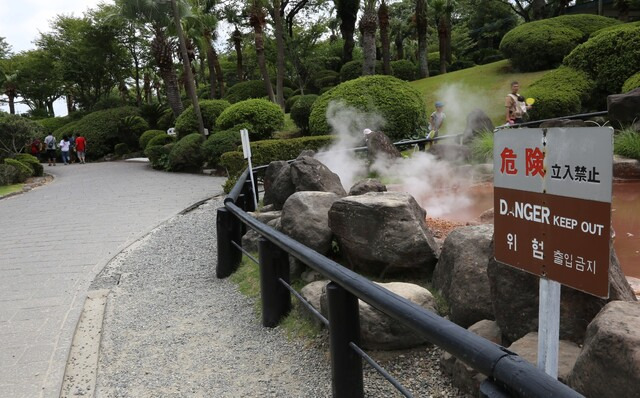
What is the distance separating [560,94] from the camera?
16766mm

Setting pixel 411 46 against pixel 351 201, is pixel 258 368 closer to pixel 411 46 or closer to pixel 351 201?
pixel 351 201

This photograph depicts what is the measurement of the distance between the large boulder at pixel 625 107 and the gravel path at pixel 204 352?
386 inches

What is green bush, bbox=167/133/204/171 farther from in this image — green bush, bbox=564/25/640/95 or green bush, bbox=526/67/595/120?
green bush, bbox=564/25/640/95

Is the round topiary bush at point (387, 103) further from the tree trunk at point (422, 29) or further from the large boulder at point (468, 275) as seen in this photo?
the tree trunk at point (422, 29)

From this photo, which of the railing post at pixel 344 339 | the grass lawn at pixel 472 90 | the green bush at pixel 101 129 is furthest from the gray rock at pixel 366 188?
the green bush at pixel 101 129

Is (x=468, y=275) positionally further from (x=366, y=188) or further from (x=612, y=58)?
(x=612, y=58)

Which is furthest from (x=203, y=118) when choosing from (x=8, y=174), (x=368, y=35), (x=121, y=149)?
(x=121, y=149)

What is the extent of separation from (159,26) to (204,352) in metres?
26.1

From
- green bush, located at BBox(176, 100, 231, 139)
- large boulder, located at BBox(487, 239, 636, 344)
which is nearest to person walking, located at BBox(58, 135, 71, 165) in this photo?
green bush, located at BBox(176, 100, 231, 139)

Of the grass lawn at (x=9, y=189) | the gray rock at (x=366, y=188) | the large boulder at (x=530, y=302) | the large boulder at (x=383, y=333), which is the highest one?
the gray rock at (x=366, y=188)

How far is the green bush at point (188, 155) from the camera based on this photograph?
20109 millimetres

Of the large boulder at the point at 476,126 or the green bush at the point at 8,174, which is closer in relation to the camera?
the large boulder at the point at 476,126

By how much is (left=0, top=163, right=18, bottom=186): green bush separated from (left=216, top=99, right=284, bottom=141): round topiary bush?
7.84 meters

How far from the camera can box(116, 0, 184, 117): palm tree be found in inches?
957
